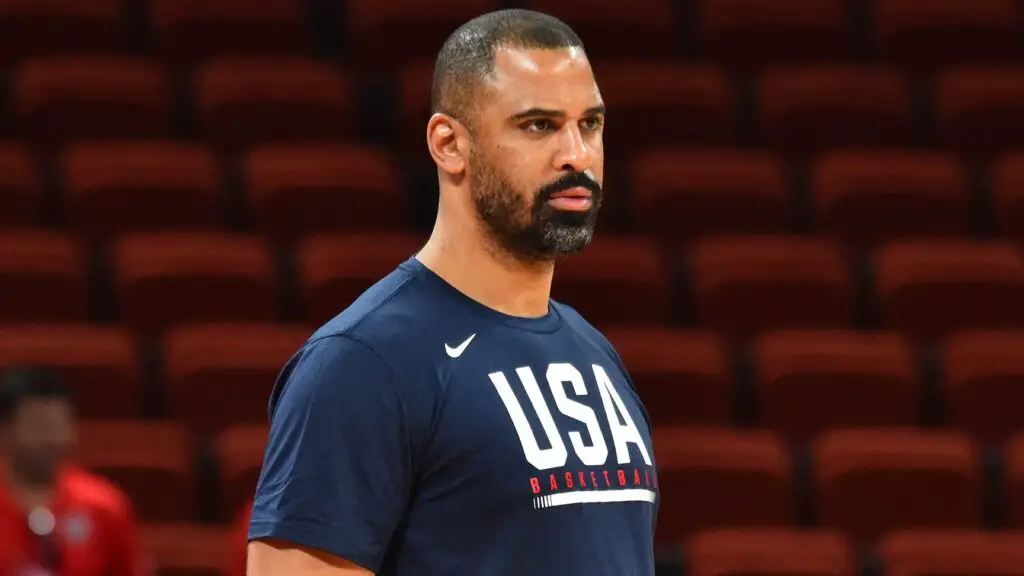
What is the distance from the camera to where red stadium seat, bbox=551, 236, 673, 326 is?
13.5 feet

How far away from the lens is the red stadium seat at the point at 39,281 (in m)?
3.97

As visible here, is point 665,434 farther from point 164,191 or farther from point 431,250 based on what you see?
point 431,250

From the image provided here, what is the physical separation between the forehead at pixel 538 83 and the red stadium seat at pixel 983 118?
3.86 metres

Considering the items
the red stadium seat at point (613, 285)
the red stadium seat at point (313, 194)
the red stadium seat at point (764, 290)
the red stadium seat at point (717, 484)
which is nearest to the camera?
the red stadium seat at point (717, 484)

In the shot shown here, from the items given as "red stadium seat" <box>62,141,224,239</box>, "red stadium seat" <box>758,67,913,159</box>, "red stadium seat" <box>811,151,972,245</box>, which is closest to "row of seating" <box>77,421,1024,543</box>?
"red stadium seat" <box>62,141,224,239</box>

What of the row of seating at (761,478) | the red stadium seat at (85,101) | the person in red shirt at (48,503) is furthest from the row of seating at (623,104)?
the person in red shirt at (48,503)

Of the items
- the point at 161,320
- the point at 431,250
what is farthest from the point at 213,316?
the point at 431,250

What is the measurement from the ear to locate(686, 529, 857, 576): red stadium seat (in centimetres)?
197

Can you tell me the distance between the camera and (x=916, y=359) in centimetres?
417

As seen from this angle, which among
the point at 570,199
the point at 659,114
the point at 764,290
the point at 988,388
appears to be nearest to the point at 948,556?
the point at 988,388

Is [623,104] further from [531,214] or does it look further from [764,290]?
[531,214]

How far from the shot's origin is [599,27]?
208 inches

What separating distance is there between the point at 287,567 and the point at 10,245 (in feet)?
9.54

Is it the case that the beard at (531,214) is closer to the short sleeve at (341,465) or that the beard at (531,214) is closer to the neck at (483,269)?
the neck at (483,269)
